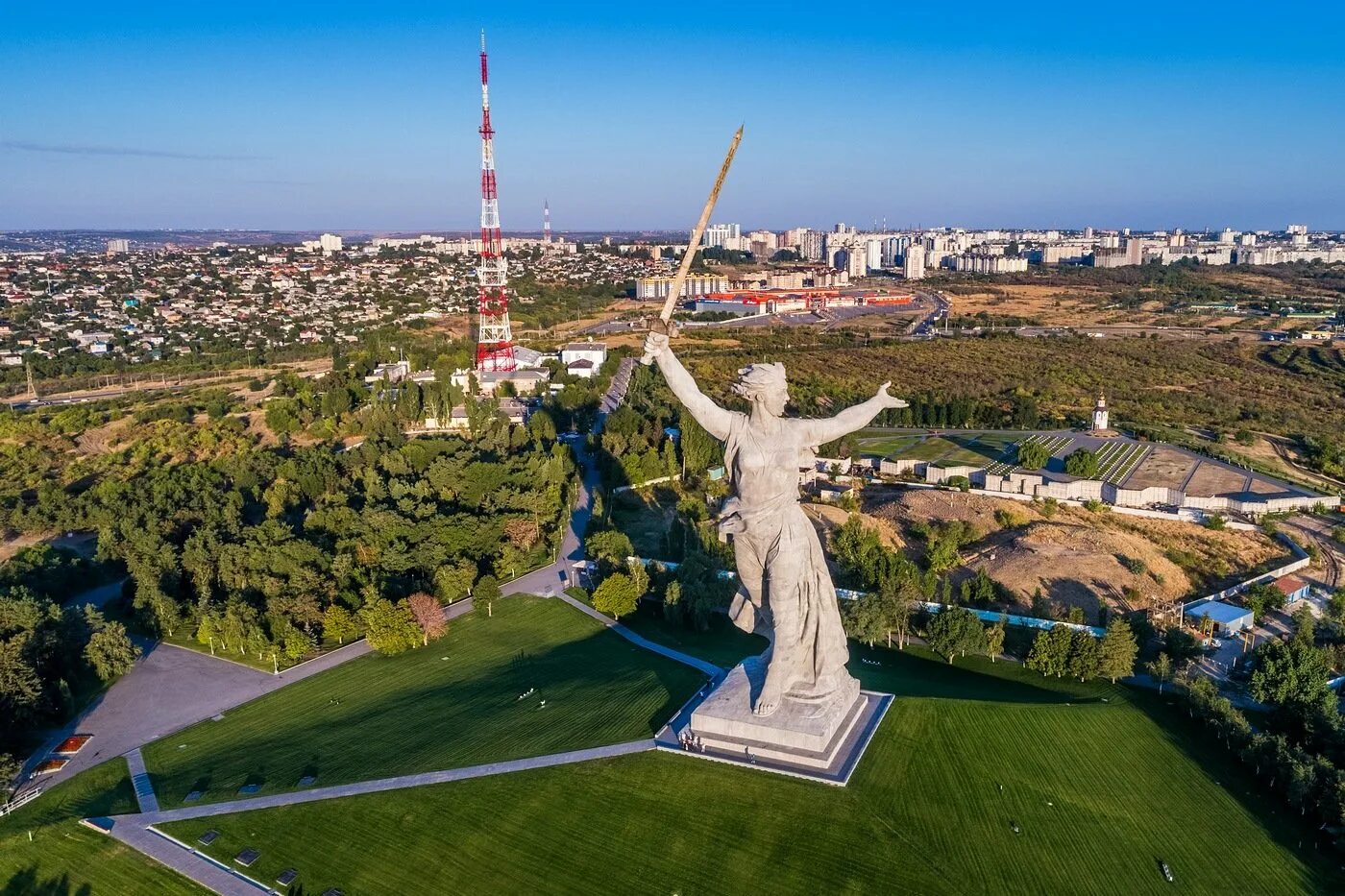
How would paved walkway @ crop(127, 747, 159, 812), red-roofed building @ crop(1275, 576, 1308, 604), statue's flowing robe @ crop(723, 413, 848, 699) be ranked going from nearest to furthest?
statue's flowing robe @ crop(723, 413, 848, 699) < paved walkway @ crop(127, 747, 159, 812) < red-roofed building @ crop(1275, 576, 1308, 604)

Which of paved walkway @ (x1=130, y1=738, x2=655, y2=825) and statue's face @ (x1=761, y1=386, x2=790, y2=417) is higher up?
statue's face @ (x1=761, y1=386, x2=790, y2=417)

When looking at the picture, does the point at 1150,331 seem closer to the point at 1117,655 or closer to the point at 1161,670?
the point at 1117,655

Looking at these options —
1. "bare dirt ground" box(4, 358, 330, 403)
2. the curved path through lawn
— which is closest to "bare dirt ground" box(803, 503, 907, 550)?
the curved path through lawn

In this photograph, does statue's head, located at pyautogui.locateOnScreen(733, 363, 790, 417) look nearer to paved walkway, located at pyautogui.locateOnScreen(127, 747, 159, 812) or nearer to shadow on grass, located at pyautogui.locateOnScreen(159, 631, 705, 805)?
shadow on grass, located at pyautogui.locateOnScreen(159, 631, 705, 805)

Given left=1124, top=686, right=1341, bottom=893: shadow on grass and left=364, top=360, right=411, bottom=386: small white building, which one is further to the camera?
left=364, top=360, right=411, bottom=386: small white building

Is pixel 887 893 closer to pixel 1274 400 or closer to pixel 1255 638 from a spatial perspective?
pixel 1255 638

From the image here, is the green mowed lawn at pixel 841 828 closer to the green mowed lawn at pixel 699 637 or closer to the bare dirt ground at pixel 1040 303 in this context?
the green mowed lawn at pixel 699 637

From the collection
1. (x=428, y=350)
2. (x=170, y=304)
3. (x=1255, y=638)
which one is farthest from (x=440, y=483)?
(x=170, y=304)

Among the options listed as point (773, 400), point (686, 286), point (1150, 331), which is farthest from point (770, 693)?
→ point (686, 286)
